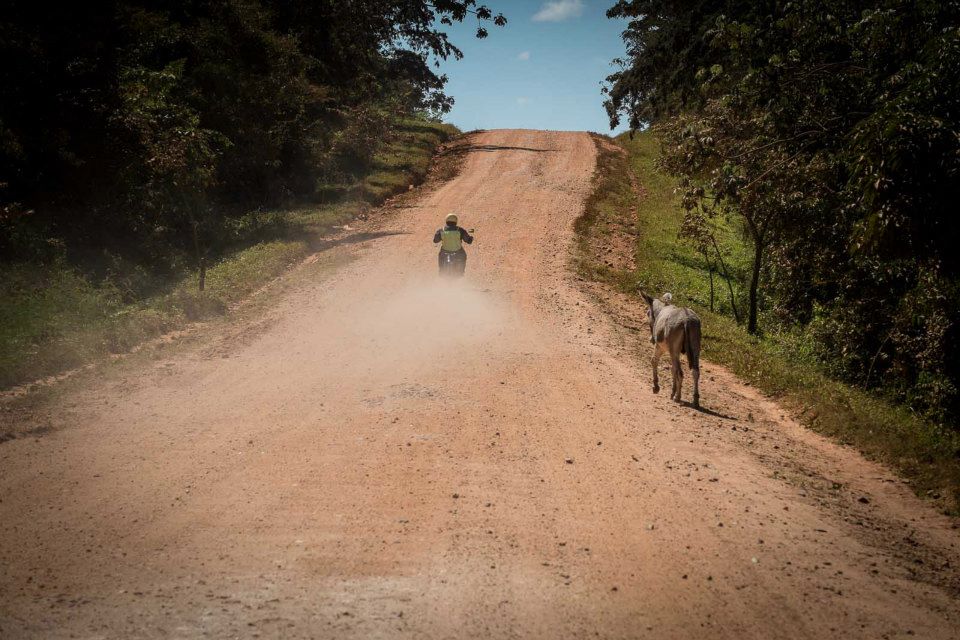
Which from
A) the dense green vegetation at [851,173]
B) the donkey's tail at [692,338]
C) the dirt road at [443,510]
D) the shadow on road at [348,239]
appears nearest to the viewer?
the dirt road at [443,510]

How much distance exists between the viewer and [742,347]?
13953 mm

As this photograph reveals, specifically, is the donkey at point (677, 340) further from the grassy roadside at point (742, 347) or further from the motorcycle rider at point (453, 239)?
the motorcycle rider at point (453, 239)

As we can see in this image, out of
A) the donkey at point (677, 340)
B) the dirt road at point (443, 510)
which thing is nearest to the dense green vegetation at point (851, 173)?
the donkey at point (677, 340)

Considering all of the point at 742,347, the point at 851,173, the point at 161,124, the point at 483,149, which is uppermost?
the point at 483,149

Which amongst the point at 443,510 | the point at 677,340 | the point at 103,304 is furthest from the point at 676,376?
the point at 103,304

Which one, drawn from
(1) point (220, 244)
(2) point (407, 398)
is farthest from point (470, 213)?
(2) point (407, 398)

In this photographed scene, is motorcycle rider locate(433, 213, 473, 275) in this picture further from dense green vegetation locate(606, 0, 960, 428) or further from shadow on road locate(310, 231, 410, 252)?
shadow on road locate(310, 231, 410, 252)

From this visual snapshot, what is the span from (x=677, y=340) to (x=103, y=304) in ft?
36.4

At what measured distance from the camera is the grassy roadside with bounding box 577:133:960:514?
29.5 ft

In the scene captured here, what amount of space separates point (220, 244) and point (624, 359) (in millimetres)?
12925

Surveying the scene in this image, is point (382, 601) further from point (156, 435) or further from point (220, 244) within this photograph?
point (220, 244)

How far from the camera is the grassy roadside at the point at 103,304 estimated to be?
416 inches

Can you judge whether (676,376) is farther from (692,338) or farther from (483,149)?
(483,149)

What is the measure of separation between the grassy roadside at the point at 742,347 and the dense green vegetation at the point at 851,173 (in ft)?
3.41
